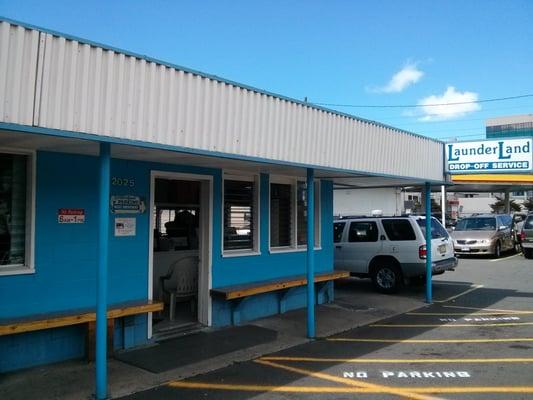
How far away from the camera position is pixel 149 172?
7715mm

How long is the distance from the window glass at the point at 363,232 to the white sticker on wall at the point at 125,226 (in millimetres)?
7298

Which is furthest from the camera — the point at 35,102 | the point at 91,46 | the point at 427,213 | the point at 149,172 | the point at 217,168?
the point at 427,213

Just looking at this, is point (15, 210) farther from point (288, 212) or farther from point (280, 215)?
point (288, 212)

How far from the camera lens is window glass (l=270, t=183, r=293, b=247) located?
1020 centimetres

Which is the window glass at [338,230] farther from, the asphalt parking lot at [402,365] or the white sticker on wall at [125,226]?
the white sticker on wall at [125,226]

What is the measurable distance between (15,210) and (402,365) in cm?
534

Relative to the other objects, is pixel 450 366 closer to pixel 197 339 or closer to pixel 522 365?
pixel 522 365

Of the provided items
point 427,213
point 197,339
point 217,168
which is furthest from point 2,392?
point 427,213

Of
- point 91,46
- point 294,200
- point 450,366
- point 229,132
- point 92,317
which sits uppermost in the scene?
point 91,46

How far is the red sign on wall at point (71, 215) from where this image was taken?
21.8ft

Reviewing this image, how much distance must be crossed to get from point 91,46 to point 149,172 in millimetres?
2820

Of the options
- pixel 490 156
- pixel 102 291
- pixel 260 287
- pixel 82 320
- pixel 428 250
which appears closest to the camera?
pixel 102 291

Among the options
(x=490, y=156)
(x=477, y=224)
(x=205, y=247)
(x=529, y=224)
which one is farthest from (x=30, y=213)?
(x=477, y=224)

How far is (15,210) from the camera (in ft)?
20.8
